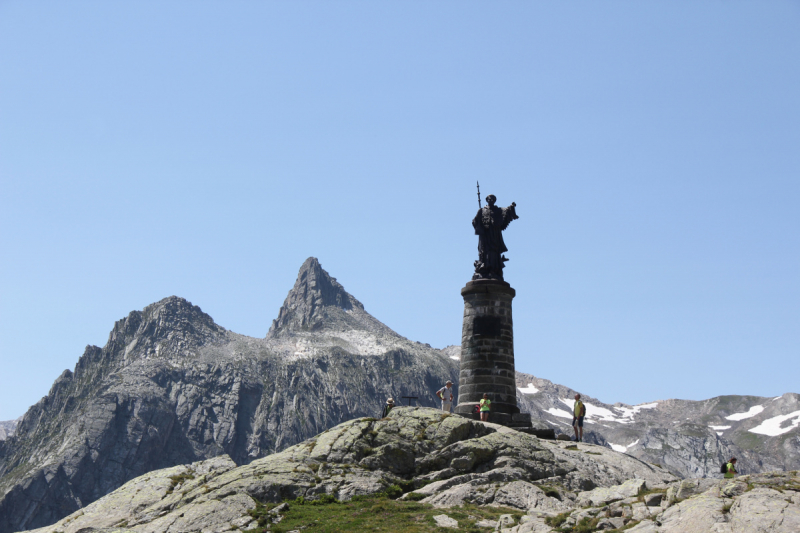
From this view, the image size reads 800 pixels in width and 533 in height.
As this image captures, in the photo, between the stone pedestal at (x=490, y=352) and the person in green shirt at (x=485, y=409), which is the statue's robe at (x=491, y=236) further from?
the person in green shirt at (x=485, y=409)

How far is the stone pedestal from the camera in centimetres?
4003

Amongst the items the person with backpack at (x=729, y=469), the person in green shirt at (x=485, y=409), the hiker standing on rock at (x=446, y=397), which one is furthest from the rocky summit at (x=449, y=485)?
the hiker standing on rock at (x=446, y=397)

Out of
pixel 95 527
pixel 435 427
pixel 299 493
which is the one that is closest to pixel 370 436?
pixel 435 427

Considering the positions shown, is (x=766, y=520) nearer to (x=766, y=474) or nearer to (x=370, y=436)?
(x=766, y=474)

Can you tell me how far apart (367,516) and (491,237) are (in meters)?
20.9

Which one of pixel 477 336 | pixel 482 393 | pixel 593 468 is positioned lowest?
pixel 593 468

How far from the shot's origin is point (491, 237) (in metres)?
43.4

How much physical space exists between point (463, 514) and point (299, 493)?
23.4ft

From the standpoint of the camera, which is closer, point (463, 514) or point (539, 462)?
→ point (463, 514)

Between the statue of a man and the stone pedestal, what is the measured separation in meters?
1.23

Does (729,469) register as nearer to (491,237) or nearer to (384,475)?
(384,475)

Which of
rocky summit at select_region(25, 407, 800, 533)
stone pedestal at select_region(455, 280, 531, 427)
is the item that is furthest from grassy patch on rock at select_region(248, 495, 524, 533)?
stone pedestal at select_region(455, 280, 531, 427)

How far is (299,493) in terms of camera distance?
29719mm

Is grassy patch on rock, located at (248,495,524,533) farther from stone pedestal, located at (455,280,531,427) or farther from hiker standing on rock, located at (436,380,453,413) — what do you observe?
hiker standing on rock, located at (436,380,453,413)
